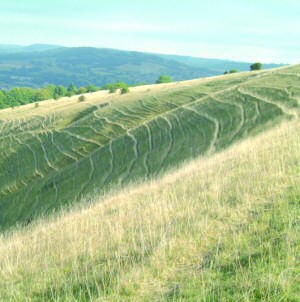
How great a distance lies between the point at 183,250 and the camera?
8.31m

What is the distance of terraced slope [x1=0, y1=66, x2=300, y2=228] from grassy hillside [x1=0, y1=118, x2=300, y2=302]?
71.7 feet

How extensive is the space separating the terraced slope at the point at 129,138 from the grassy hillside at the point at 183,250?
21.8m

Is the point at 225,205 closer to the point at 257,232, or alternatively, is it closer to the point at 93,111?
the point at 257,232

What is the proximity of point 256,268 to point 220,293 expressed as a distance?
0.88 m

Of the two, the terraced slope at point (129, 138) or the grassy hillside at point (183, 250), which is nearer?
the grassy hillside at point (183, 250)

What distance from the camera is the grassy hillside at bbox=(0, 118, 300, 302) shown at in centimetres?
687

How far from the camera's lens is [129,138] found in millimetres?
53344

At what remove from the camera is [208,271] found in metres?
7.25

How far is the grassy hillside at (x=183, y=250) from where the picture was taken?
22.5 feet

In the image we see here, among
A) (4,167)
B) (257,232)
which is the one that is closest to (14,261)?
(257,232)

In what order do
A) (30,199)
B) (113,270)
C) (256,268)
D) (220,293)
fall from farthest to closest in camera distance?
(30,199) → (113,270) → (256,268) → (220,293)

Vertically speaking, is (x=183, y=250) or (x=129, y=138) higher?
(x=183, y=250)

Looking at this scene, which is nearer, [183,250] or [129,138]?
[183,250]

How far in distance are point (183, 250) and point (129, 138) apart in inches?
1784
